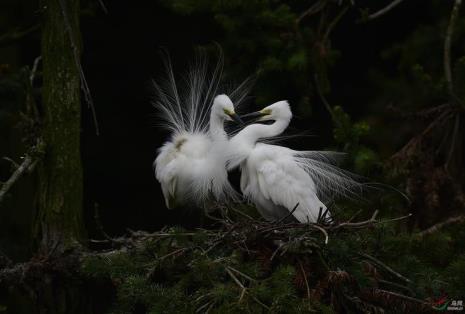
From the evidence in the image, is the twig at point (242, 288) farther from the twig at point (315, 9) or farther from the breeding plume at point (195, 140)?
the twig at point (315, 9)

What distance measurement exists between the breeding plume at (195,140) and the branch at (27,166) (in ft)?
3.41

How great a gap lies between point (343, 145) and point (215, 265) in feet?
4.66

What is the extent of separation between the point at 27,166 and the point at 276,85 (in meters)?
1.71

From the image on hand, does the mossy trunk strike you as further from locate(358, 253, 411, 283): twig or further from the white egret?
locate(358, 253, 411, 283): twig

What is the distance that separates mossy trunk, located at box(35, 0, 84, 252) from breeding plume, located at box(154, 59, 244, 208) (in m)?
0.85

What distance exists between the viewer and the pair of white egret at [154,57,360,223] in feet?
13.9

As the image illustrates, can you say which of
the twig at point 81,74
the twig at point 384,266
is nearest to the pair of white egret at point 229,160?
the twig at point 384,266

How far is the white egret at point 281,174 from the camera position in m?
4.22

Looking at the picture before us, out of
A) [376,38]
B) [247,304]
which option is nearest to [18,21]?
[376,38]

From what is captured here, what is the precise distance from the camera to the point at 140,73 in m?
6.63

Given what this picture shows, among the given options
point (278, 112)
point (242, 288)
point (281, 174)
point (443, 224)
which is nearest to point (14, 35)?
point (278, 112)

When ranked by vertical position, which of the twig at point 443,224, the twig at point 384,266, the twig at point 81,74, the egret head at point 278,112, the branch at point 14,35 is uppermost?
the branch at point 14,35

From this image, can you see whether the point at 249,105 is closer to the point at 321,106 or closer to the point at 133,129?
the point at 321,106

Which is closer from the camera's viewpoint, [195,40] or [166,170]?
[166,170]
